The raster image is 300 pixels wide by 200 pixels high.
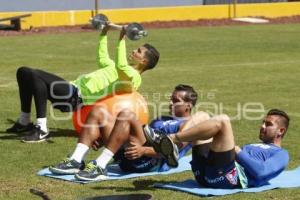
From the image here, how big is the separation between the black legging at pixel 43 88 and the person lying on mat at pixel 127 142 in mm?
2084

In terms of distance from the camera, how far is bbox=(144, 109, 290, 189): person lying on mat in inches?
308

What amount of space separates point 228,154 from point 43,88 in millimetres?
4030

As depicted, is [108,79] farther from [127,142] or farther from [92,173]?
[92,173]

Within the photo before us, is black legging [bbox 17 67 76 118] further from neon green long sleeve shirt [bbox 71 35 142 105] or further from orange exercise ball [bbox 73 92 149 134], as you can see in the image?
orange exercise ball [bbox 73 92 149 134]

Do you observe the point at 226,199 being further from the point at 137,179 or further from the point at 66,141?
the point at 66,141

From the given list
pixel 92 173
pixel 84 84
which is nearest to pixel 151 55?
pixel 84 84

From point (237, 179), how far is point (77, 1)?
1191 inches

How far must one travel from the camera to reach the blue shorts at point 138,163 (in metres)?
8.88

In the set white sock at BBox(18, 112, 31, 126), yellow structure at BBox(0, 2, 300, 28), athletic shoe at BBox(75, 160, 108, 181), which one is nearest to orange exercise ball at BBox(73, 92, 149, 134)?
athletic shoe at BBox(75, 160, 108, 181)

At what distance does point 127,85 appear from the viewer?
1041cm

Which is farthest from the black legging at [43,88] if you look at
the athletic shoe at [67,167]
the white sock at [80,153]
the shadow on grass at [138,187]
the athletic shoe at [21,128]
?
the shadow on grass at [138,187]

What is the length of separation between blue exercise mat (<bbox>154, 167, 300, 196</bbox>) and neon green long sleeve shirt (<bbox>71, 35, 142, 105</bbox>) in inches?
82.9

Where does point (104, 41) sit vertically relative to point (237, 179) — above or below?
above

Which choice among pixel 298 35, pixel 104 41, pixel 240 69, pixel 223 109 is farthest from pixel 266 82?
pixel 298 35
